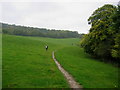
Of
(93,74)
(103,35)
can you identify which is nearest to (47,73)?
(93,74)

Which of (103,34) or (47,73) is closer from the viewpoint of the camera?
(47,73)

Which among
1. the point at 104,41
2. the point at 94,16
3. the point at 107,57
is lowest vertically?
the point at 107,57

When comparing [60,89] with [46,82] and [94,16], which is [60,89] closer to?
[46,82]

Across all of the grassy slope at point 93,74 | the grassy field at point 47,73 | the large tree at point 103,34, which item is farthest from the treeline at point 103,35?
the grassy slope at point 93,74

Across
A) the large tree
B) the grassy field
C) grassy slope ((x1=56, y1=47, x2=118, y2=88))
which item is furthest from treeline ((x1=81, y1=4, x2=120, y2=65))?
grassy slope ((x1=56, y1=47, x2=118, y2=88))

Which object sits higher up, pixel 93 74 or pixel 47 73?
pixel 47 73

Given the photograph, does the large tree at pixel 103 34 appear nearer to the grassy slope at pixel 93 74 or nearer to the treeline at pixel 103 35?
the treeline at pixel 103 35

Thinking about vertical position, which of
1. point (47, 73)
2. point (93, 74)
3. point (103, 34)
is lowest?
point (93, 74)

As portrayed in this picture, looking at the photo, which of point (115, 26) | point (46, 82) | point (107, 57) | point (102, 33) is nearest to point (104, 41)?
point (102, 33)

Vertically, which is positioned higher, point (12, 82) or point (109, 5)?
point (109, 5)

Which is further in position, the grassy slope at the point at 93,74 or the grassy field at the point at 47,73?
the grassy slope at the point at 93,74

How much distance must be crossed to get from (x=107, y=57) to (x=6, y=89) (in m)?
39.7

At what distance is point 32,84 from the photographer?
15203mm

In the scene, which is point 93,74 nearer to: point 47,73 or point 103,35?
point 47,73
